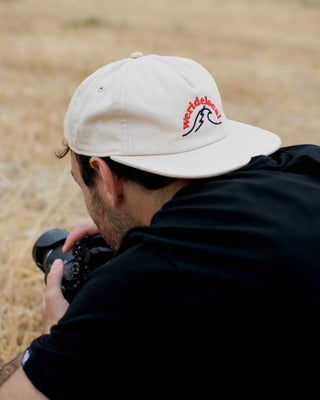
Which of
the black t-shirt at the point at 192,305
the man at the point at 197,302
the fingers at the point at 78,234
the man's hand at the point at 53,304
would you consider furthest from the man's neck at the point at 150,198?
the fingers at the point at 78,234

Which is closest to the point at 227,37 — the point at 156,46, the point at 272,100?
the point at 156,46

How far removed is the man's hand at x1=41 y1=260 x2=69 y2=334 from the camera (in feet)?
4.87

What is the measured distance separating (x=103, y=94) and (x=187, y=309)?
0.65m

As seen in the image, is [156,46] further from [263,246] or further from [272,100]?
[263,246]

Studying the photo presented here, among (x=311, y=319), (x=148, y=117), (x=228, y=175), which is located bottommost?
(x=311, y=319)

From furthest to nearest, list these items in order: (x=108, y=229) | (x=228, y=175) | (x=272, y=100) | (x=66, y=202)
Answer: (x=272, y=100)
(x=66, y=202)
(x=108, y=229)
(x=228, y=175)

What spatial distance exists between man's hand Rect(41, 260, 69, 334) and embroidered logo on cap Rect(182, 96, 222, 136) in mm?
640

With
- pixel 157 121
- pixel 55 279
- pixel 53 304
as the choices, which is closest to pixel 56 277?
pixel 55 279

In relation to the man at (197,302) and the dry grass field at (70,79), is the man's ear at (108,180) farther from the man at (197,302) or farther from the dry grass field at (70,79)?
the dry grass field at (70,79)

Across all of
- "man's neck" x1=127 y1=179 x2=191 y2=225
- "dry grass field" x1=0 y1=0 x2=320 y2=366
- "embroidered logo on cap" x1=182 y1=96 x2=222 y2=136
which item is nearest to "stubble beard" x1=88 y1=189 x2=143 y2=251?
"man's neck" x1=127 y1=179 x2=191 y2=225

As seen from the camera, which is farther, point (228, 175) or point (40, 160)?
point (40, 160)

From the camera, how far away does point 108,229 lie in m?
1.51

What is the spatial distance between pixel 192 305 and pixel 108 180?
1.52ft

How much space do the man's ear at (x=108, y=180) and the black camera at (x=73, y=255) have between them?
279 millimetres
